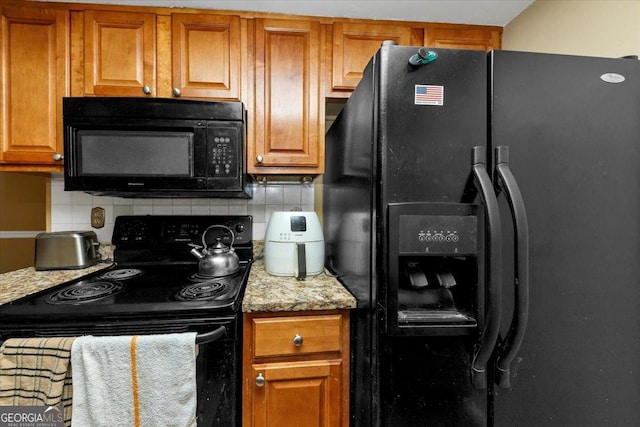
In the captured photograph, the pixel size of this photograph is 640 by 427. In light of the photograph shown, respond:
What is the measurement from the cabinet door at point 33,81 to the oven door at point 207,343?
799 millimetres

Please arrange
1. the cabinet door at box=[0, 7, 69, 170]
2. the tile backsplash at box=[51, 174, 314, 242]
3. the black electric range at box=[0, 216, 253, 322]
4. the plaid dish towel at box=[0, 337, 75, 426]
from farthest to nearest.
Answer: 1. the tile backsplash at box=[51, 174, 314, 242]
2. the cabinet door at box=[0, 7, 69, 170]
3. the black electric range at box=[0, 216, 253, 322]
4. the plaid dish towel at box=[0, 337, 75, 426]

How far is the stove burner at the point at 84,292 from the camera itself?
0.96 metres

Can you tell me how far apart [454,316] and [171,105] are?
4.23 ft

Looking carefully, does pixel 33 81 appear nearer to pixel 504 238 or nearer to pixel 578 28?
pixel 504 238

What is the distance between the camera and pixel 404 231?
0.72 metres

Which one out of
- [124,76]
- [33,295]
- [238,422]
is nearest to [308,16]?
[124,76]

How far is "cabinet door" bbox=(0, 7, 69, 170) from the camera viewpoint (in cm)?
124

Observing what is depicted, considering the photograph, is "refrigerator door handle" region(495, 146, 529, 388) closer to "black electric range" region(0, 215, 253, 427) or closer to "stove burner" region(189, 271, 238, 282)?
"black electric range" region(0, 215, 253, 427)

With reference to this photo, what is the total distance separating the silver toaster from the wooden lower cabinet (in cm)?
102

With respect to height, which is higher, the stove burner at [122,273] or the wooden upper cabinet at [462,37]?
the wooden upper cabinet at [462,37]

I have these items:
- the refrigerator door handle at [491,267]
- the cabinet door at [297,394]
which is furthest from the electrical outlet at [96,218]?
the refrigerator door handle at [491,267]

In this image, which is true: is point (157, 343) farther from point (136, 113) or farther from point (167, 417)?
point (136, 113)

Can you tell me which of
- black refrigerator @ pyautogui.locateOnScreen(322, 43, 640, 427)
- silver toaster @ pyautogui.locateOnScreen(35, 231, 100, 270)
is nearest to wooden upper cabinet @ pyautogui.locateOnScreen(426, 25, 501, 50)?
black refrigerator @ pyautogui.locateOnScreen(322, 43, 640, 427)

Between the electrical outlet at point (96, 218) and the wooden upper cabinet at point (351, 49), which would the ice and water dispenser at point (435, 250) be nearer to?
the wooden upper cabinet at point (351, 49)
